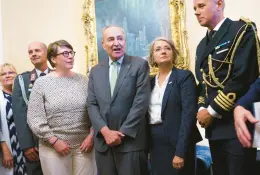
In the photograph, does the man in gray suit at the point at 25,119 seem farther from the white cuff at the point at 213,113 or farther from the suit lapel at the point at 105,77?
the white cuff at the point at 213,113

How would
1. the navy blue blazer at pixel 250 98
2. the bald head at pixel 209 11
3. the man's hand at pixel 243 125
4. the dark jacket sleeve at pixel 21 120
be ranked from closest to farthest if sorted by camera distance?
the man's hand at pixel 243 125 → the navy blue blazer at pixel 250 98 → the bald head at pixel 209 11 → the dark jacket sleeve at pixel 21 120

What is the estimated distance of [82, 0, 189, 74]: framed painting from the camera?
307 cm

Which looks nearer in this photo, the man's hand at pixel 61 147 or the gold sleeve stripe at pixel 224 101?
the gold sleeve stripe at pixel 224 101

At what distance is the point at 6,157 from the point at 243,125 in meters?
2.19

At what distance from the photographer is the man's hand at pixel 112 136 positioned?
6.21 feet

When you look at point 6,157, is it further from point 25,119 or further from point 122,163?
point 122,163

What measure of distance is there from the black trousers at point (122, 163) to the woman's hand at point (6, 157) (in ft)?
3.22

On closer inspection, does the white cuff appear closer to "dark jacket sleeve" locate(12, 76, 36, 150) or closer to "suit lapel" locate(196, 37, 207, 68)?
"suit lapel" locate(196, 37, 207, 68)

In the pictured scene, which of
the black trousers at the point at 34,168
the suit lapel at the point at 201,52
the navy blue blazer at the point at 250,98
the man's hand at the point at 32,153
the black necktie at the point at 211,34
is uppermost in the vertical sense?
the black necktie at the point at 211,34

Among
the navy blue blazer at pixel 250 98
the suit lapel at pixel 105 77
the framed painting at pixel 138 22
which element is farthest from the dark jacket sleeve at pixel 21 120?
the navy blue blazer at pixel 250 98

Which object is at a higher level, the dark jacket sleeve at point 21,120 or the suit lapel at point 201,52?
the suit lapel at point 201,52

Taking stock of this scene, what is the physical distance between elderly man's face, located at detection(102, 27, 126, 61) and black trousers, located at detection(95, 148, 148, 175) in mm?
663

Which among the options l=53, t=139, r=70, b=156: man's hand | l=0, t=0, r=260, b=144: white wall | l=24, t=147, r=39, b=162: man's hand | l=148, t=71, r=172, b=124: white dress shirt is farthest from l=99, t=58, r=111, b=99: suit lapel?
l=0, t=0, r=260, b=144: white wall

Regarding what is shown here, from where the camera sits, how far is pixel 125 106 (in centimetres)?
199
